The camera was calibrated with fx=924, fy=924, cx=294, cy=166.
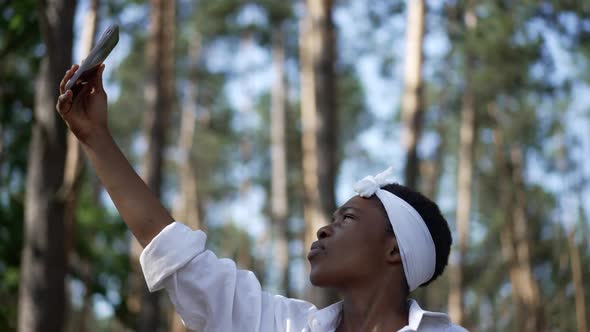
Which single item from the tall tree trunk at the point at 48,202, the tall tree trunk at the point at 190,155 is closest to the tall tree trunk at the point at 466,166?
the tall tree trunk at the point at 190,155

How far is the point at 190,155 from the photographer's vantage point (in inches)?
1185

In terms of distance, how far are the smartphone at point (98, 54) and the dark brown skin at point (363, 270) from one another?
27.5 inches

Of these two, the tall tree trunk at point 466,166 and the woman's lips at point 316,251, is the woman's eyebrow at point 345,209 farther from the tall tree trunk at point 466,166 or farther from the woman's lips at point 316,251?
the tall tree trunk at point 466,166

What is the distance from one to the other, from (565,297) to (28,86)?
2195 cm

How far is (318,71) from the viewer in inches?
417

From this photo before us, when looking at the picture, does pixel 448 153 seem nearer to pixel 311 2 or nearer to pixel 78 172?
pixel 311 2

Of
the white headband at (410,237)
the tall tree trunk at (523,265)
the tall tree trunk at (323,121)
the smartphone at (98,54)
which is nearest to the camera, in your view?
the smartphone at (98,54)

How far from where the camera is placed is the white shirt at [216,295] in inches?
85.4

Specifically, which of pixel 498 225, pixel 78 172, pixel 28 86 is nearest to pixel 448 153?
pixel 498 225

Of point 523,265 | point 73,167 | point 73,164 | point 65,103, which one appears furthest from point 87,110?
point 523,265

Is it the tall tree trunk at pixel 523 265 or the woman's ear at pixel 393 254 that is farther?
the tall tree trunk at pixel 523 265

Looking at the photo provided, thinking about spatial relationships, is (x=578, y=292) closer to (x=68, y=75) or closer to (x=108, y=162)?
(x=108, y=162)

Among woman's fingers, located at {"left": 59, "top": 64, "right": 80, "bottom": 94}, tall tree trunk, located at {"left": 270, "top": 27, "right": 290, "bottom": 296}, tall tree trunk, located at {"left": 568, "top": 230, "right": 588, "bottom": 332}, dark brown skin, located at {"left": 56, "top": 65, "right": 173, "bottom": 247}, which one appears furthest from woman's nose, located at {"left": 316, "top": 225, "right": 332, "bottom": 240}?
tall tree trunk, located at {"left": 568, "top": 230, "right": 588, "bottom": 332}

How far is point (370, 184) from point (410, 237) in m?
0.19
